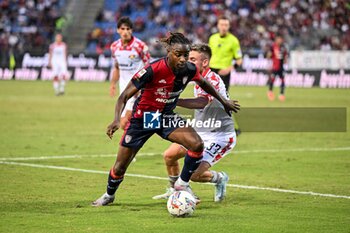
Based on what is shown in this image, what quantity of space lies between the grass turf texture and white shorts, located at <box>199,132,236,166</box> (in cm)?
61

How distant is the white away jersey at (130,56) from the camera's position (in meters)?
16.0

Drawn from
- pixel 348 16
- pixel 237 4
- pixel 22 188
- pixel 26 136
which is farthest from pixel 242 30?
pixel 22 188

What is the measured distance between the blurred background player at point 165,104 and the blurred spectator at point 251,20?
3195cm

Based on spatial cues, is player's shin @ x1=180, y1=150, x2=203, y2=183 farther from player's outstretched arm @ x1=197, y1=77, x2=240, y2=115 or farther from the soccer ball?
player's outstretched arm @ x1=197, y1=77, x2=240, y2=115

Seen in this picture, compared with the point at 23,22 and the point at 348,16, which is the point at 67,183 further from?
the point at 23,22

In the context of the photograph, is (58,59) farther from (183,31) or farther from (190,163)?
(190,163)

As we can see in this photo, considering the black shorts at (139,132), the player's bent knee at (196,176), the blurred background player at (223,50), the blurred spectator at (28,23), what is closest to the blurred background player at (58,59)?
the blurred spectator at (28,23)

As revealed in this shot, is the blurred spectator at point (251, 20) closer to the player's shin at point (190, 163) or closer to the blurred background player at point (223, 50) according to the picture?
the blurred background player at point (223, 50)

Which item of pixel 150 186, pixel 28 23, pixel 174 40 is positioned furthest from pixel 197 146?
pixel 28 23

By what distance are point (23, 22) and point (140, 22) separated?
8.48 meters

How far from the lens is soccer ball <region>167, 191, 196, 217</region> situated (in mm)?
9633

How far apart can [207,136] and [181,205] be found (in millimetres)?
1849

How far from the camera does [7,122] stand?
2323 cm

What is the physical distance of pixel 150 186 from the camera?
12453 millimetres
